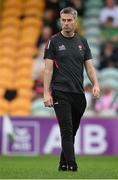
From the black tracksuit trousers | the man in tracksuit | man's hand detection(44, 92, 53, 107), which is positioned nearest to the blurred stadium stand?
the black tracksuit trousers

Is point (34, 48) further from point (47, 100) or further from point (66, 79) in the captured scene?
point (47, 100)

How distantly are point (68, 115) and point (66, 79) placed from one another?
0.47 metres

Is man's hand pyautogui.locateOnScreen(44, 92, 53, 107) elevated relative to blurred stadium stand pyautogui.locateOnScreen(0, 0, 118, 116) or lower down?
lower down

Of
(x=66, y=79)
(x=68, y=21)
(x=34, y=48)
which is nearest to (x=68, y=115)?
(x=66, y=79)

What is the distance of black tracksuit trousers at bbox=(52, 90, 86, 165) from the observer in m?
10.5

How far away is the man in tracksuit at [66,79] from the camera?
1047cm

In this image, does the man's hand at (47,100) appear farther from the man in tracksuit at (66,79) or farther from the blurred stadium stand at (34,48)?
the blurred stadium stand at (34,48)

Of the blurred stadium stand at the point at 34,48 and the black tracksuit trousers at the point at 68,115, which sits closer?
the black tracksuit trousers at the point at 68,115

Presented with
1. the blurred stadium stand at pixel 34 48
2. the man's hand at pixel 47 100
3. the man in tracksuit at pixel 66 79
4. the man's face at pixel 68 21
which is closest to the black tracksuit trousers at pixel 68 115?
the man in tracksuit at pixel 66 79

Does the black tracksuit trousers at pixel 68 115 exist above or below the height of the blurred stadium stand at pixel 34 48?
below

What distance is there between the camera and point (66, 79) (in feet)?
34.7

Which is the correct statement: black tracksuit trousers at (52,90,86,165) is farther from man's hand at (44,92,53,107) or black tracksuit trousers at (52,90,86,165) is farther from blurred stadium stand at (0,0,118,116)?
blurred stadium stand at (0,0,118,116)

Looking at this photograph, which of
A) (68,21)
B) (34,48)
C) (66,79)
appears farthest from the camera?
(34,48)

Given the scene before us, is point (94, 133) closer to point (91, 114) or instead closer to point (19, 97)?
point (91, 114)
